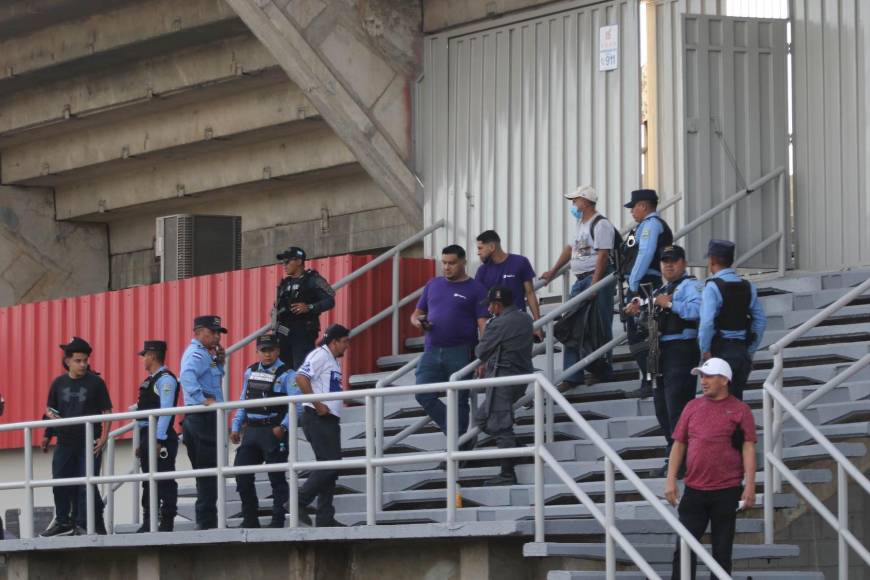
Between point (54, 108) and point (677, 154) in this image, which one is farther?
point (54, 108)

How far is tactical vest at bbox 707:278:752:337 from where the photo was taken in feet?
41.5

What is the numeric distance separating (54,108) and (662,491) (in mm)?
14176

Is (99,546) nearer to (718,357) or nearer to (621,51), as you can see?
(718,357)

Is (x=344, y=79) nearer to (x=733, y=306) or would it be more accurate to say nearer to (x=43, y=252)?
(x=43, y=252)

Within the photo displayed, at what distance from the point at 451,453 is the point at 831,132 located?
5991 millimetres

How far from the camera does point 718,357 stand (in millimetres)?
12625

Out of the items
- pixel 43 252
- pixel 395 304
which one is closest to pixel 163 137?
pixel 43 252

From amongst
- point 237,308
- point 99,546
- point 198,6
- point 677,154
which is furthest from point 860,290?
point 198,6

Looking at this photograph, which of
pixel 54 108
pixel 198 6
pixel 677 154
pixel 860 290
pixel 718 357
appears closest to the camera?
pixel 718 357

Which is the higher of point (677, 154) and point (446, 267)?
point (677, 154)

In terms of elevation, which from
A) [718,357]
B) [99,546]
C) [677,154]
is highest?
[677,154]

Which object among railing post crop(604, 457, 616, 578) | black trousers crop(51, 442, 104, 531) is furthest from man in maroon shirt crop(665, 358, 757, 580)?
black trousers crop(51, 442, 104, 531)

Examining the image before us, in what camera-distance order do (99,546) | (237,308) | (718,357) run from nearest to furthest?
(718,357)
(99,546)
(237,308)

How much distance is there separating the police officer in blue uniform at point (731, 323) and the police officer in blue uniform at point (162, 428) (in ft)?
15.0
